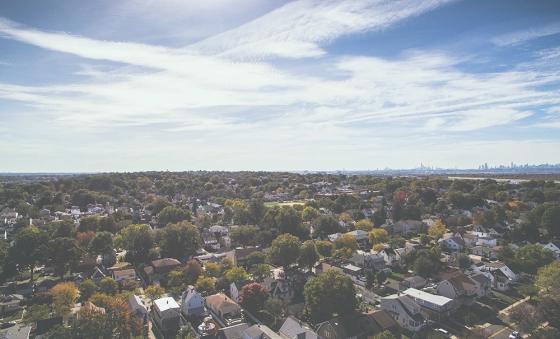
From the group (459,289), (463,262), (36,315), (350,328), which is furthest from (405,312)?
(36,315)

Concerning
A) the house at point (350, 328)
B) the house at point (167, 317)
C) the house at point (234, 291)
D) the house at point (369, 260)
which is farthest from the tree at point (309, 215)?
the house at point (167, 317)

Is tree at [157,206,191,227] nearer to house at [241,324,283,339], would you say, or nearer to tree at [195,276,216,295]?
tree at [195,276,216,295]

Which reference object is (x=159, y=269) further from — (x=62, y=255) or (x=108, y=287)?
(x=62, y=255)

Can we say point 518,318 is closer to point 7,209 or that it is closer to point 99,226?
point 99,226

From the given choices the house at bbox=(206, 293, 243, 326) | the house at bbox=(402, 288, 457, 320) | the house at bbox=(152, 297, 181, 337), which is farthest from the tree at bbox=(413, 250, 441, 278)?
the house at bbox=(152, 297, 181, 337)

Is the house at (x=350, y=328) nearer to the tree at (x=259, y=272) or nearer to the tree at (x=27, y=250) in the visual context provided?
the tree at (x=259, y=272)

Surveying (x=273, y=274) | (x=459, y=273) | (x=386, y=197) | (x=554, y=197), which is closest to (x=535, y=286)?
(x=459, y=273)

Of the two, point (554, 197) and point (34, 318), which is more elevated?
point (554, 197)

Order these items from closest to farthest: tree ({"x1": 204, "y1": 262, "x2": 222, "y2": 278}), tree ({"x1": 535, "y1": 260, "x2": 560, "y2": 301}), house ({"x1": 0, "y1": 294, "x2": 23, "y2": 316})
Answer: tree ({"x1": 535, "y1": 260, "x2": 560, "y2": 301}) → house ({"x1": 0, "y1": 294, "x2": 23, "y2": 316}) → tree ({"x1": 204, "y1": 262, "x2": 222, "y2": 278})
